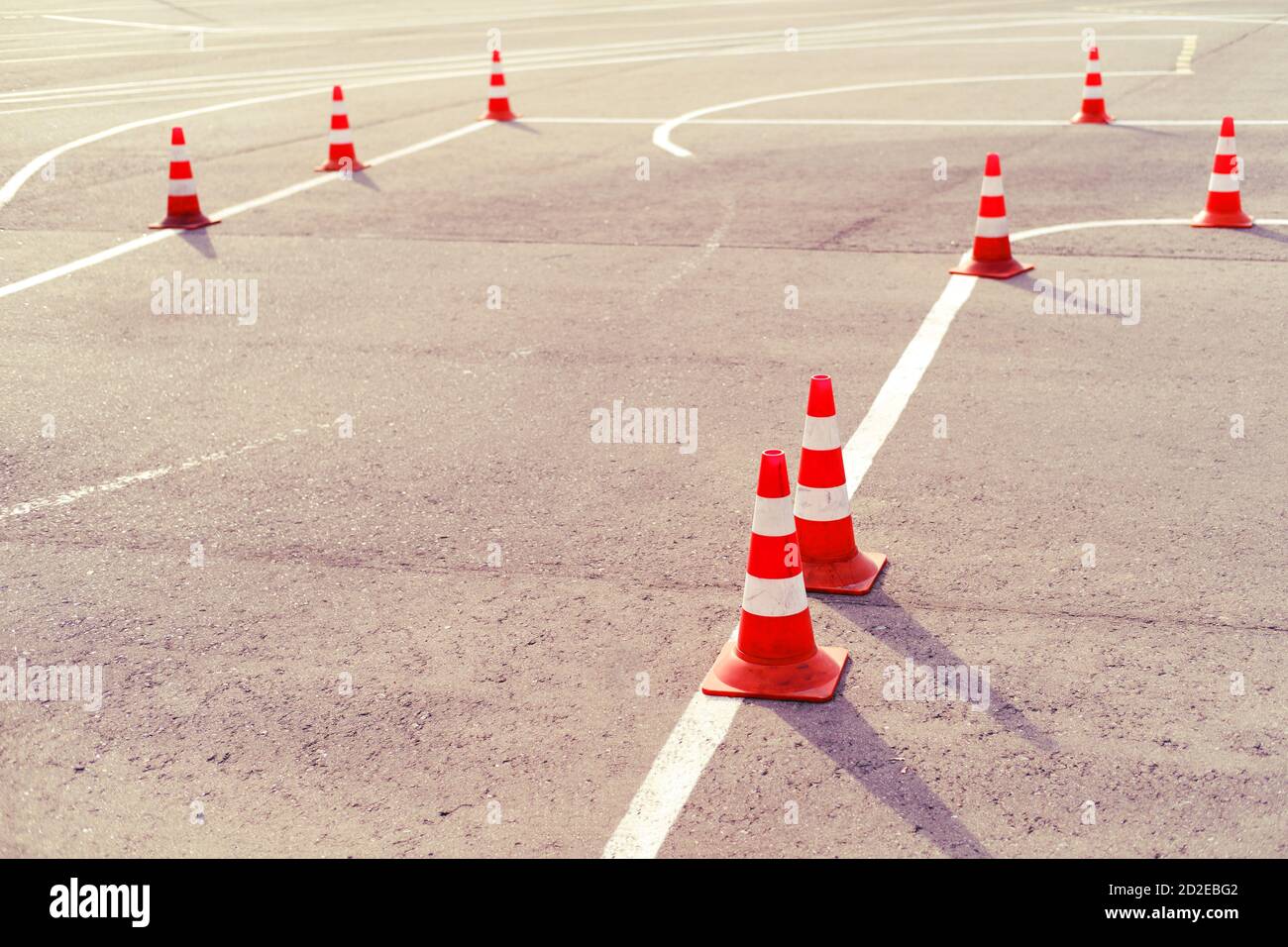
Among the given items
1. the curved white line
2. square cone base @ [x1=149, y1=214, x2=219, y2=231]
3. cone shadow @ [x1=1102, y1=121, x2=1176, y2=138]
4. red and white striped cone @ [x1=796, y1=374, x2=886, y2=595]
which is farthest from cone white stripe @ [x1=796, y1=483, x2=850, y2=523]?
the curved white line

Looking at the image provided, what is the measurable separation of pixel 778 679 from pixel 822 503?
3.45 ft

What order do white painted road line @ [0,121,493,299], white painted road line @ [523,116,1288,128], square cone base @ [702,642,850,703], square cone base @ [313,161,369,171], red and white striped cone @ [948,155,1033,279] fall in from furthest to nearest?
white painted road line @ [523,116,1288,128] → square cone base @ [313,161,369,171] → white painted road line @ [0,121,493,299] → red and white striped cone @ [948,155,1033,279] → square cone base @ [702,642,850,703]

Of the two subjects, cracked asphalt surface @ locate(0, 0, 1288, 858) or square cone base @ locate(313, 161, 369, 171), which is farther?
square cone base @ locate(313, 161, 369, 171)

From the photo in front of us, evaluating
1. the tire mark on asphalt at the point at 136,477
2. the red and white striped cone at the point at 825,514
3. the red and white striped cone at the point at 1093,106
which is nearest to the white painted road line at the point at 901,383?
the red and white striped cone at the point at 825,514

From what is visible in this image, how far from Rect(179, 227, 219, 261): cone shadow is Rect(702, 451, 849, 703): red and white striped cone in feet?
24.7

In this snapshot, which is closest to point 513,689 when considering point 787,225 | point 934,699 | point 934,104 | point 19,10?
point 934,699

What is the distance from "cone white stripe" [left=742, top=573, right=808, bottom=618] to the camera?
5164 mm

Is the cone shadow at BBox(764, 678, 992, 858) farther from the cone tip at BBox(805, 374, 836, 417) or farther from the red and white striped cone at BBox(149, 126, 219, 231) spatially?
the red and white striped cone at BBox(149, 126, 219, 231)

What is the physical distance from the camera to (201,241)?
39.3 ft

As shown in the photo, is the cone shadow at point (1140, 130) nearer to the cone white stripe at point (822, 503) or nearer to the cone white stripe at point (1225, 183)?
the cone white stripe at point (1225, 183)

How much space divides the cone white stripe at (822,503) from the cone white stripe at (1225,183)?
6843mm

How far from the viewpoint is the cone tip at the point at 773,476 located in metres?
5.16
